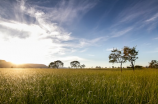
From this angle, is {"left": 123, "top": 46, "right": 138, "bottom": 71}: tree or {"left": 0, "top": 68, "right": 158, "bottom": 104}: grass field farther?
{"left": 123, "top": 46, "right": 138, "bottom": 71}: tree

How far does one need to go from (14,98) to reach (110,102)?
323 centimetres

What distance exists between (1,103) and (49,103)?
1431 mm

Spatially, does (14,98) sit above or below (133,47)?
below

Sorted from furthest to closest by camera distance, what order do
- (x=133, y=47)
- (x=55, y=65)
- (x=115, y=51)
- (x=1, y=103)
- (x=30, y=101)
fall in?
1. (x=55, y=65)
2. (x=115, y=51)
3. (x=133, y=47)
4. (x=30, y=101)
5. (x=1, y=103)

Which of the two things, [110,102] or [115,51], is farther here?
[115,51]

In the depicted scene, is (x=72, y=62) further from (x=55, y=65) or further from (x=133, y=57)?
(x=133, y=57)

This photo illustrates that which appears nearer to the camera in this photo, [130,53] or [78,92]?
[78,92]

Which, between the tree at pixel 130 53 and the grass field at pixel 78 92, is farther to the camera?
the tree at pixel 130 53

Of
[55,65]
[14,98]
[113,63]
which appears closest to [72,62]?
[55,65]

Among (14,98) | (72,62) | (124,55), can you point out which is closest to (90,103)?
(14,98)

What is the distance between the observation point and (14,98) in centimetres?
291

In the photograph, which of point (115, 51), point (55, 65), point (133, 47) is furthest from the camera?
point (55, 65)

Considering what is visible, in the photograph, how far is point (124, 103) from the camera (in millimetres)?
2713

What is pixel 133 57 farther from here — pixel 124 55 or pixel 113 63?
pixel 113 63
